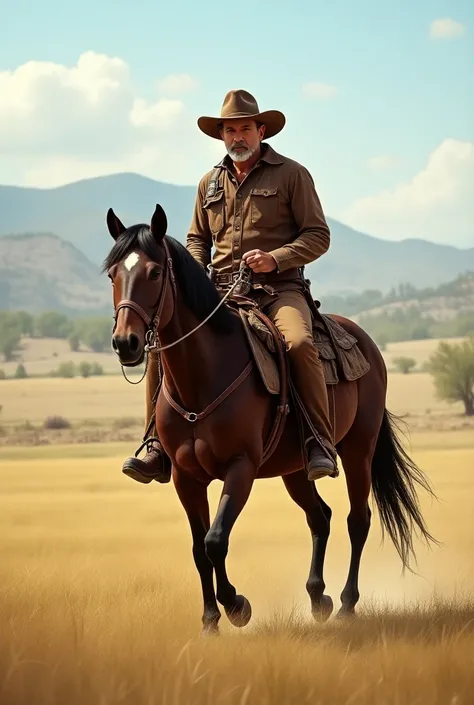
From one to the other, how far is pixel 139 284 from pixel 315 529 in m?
3.55

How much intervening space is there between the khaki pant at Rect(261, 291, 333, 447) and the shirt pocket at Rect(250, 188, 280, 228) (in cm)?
71

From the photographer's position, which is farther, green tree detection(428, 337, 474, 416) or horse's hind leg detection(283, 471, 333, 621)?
green tree detection(428, 337, 474, 416)

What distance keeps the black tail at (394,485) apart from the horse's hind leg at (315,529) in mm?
982

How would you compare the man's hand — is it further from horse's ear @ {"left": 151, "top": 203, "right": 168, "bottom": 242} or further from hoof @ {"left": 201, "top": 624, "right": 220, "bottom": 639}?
hoof @ {"left": 201, "top": 624, "right": 220, "bottom": 639}

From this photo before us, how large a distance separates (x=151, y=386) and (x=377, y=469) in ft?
9.71

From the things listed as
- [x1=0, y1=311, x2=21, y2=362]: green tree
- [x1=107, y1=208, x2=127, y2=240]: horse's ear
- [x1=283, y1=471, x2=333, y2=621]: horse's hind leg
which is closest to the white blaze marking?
[x1=107, y1=208, x2=127, y2=240]: horse's ear

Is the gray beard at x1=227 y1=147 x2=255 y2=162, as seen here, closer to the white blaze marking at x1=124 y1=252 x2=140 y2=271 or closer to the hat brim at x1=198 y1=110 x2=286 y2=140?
the hat brim at x1=198 y1=110 x2=286 y2=140

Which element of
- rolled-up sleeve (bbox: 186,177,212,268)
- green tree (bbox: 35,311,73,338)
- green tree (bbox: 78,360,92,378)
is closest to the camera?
rolled-up sleeve (bbox: 186,177,212,268)

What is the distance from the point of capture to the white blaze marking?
728 centimetres

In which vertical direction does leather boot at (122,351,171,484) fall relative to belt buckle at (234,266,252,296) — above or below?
below

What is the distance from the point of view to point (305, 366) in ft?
28.4

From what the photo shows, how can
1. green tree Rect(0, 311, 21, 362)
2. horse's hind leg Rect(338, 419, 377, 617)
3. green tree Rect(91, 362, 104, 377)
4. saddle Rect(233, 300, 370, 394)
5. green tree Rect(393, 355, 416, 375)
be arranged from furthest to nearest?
1. green tree Rect(0, 311, 21, 362)
2. green tree Rect(91, 362, 104, 377)
3. green tree Rect(393, 355, 416, 375)
4. horse's hind leg Rect(338, 419, 377, 617)
5. saddle Rect(233, 300, 370, 394)

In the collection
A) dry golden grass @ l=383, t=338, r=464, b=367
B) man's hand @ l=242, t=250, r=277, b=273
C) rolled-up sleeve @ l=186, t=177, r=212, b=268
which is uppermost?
dry golden grass @ l=383, t=338, r=464, b=367

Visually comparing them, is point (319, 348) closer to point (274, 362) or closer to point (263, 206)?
point (274, 362)
